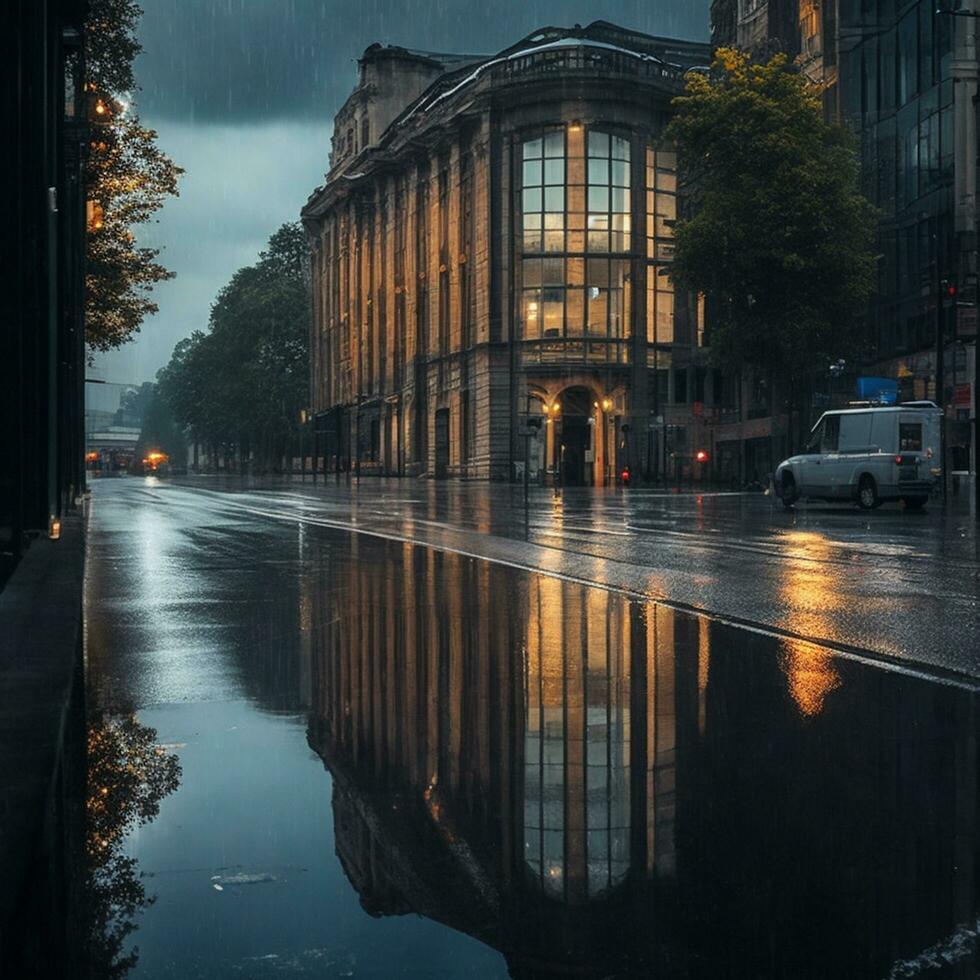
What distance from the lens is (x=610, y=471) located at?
7106 cm

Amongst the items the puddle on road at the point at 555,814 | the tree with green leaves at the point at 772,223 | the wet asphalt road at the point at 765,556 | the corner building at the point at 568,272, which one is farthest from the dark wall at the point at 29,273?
the corner building at the point at 568,272

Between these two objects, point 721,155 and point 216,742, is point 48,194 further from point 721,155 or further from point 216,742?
point 721,155

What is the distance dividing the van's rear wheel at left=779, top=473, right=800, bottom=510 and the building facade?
30.7 ft

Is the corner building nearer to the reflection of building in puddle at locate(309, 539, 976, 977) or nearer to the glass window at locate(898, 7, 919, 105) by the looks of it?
the glass window at locate(898, 7, 919, 105)

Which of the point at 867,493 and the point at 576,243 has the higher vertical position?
the point at 576,243

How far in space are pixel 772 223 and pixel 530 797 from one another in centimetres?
4073

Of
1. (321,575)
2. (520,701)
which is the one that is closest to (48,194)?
(321,575)

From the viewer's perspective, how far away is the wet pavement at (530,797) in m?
3.37

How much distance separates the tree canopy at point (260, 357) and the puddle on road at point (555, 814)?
96.1m

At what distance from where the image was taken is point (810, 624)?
32.6 ft

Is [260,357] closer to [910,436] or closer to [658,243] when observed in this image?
[658,243]

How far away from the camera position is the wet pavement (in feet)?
11.1

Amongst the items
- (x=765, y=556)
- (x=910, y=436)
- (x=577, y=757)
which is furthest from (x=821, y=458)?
(x=577, y=757)

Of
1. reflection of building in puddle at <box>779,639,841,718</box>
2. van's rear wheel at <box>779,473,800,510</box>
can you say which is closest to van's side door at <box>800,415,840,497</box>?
van's rear wheel at <box>779,473,800,510</box>
